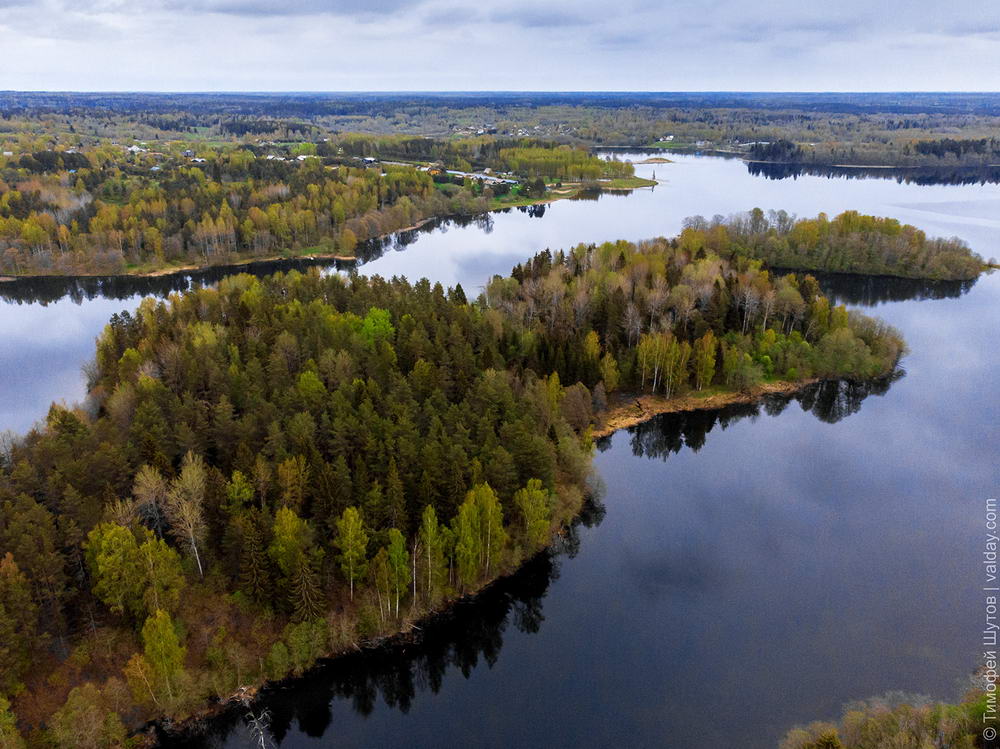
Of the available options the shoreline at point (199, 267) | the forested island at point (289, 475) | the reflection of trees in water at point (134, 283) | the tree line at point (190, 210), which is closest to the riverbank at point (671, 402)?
the forested island at point (289, 475)

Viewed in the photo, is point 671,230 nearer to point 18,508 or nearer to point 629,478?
point 629,478

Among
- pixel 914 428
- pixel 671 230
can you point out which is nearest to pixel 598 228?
pixel 671 230

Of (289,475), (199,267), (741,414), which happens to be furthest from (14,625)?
(199,267)

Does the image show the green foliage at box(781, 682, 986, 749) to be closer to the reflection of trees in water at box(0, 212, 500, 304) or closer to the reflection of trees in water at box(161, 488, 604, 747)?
the reflection of trees in water at box(161, 488, 604, 747)

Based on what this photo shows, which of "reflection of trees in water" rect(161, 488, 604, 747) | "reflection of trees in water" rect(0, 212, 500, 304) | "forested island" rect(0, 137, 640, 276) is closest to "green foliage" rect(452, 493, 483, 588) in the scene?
"reflection of trees in water" rect(161, 488, 604, 747)

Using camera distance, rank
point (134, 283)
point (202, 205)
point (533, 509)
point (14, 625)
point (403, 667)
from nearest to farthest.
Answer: point (14, 625)
point (403, 667)
point (533, 509)
point (134, 283)
point (202, 205)

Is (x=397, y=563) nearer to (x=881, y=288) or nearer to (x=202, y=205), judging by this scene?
(x=881, y=288)

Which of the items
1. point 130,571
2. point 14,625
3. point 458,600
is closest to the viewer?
point 14,625
